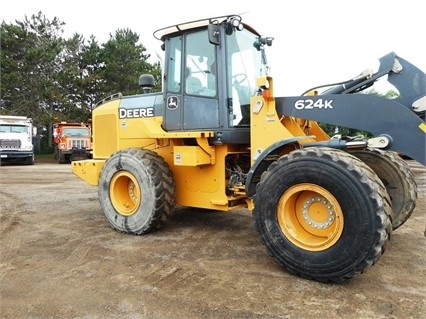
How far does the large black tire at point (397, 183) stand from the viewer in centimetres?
Answer: 412

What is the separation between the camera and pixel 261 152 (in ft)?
12.9

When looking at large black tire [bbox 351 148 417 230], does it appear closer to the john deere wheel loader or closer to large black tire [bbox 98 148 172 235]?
the john deere wheel loader

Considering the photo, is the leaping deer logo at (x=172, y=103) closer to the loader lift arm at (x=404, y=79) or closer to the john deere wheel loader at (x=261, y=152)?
the john deere wheel loader at (x=261, y=152)

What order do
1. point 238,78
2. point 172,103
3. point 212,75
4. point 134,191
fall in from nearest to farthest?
point 212,75 → point 238,78 → point 172,103 → point 134,191

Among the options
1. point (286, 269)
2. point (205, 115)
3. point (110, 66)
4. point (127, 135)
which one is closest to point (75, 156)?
point (110, 66)

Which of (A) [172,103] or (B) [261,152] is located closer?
(B) [261,152]

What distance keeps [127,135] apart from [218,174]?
5.49ft

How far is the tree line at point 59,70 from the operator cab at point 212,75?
19.2 m

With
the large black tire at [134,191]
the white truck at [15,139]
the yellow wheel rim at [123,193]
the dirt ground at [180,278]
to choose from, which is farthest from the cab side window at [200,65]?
the white truck at [15,139]

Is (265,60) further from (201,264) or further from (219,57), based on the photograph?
(201,264)

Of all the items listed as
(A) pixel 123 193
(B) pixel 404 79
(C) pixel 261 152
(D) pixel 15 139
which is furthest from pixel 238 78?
(D) pixel 15 139

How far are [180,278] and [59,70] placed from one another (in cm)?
2606

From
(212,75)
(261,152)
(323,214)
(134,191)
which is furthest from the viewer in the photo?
(134,191)

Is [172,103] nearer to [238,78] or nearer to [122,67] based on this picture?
[238,78]
